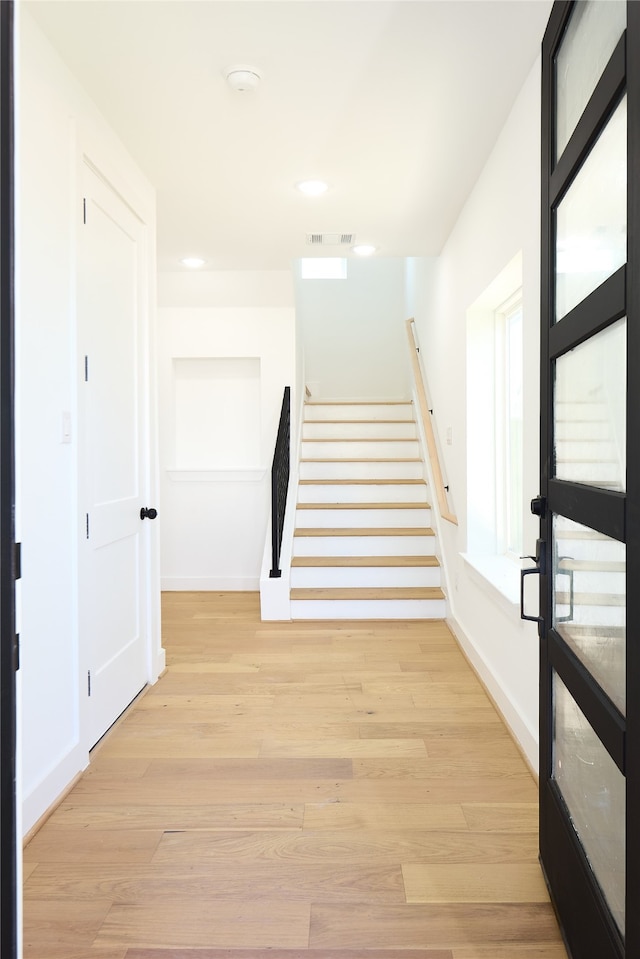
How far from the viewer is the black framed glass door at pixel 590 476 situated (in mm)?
1015

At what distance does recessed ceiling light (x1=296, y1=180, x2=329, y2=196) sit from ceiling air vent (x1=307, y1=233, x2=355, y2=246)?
649mm

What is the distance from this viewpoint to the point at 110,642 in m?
2.56

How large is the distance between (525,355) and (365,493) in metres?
2.76

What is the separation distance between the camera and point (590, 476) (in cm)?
132

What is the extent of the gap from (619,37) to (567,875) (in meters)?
1.77

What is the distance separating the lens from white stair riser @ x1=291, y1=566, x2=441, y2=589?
170 inches

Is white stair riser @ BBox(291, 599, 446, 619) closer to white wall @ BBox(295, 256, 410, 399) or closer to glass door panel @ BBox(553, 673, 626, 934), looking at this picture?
glass door panel @ BBox(553, 673, 626, 934)

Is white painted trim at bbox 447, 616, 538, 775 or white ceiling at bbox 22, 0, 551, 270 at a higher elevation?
white ceiling at bbox 22, 0, 551, 270

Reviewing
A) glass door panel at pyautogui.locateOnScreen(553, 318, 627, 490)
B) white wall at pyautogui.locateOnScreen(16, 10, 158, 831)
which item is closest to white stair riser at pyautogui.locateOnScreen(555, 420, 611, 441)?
glass door panel at pyautogui.locateOnScreen(553, 318, 627, 490)

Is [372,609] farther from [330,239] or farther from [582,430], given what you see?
[582,430]

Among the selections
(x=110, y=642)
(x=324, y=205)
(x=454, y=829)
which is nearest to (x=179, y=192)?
(x=324, y=205)

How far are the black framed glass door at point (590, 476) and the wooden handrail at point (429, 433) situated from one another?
228 centimetres

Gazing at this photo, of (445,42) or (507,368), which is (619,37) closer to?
(445,42)

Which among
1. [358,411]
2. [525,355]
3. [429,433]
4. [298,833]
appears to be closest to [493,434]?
[525,355]
